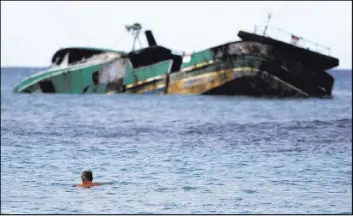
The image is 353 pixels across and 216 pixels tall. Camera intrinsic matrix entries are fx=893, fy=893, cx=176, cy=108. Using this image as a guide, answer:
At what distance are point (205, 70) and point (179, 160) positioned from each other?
45577 mm

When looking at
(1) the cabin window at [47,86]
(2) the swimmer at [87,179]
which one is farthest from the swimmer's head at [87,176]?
(1) the cabin window at [47,86]

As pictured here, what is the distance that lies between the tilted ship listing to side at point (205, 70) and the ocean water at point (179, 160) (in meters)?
8.16

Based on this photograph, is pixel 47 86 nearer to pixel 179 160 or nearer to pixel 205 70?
pixel 205 70

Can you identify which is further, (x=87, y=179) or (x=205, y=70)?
(x=205, y=70)

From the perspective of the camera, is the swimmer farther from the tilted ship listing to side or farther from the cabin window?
the cabin window

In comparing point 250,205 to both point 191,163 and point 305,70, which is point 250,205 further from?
point 305,70

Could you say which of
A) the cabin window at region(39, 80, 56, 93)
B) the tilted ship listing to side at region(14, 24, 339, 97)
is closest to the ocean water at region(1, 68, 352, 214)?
the tilted ship listing to side at region(14, 24, 339, 97)

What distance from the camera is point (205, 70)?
80.0 meters

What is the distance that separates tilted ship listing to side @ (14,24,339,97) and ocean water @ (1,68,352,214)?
8.16 metres

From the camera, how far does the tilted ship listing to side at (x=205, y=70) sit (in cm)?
7675

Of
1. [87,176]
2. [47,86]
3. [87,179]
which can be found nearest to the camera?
[87,176]

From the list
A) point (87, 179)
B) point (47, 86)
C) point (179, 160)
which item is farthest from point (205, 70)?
point (87, 179)

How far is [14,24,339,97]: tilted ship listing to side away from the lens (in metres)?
76.8

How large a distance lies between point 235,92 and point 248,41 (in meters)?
8.06
